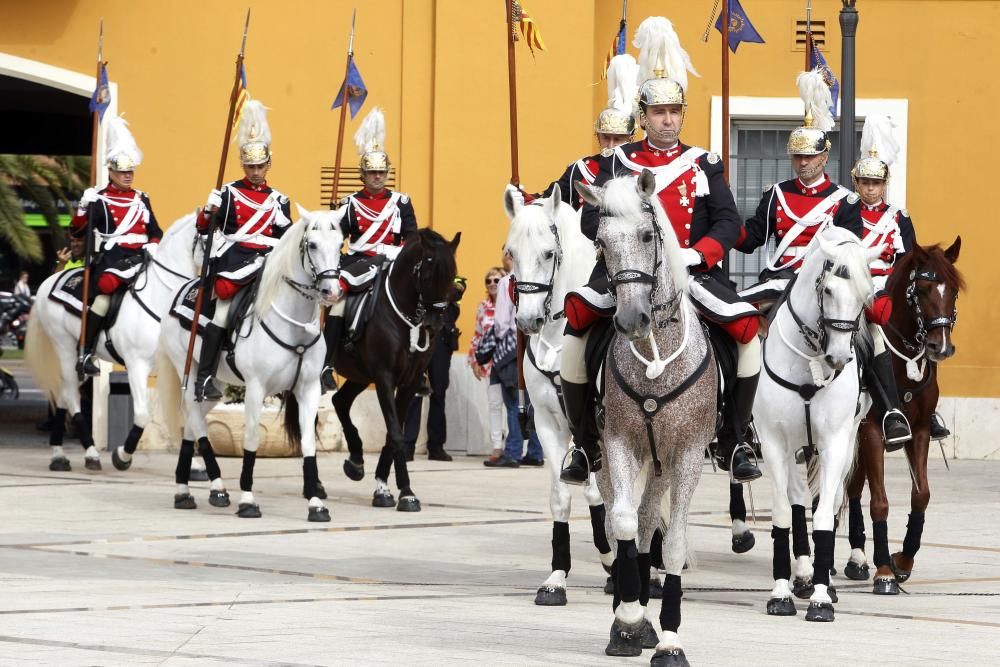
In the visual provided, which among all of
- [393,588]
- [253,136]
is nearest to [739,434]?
[393,588]

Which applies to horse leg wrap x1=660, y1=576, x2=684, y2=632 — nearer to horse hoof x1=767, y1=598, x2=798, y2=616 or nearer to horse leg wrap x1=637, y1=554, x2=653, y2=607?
horse leg wrap x1=637, y1=554, x2=653, y2=607

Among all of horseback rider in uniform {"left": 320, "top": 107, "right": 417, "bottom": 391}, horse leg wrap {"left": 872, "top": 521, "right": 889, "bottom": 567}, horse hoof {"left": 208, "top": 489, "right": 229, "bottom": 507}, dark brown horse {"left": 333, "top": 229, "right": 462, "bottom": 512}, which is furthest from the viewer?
horseback rider in uniform {"left": 320, "top": 107, "right": 417, "bottom": 391}

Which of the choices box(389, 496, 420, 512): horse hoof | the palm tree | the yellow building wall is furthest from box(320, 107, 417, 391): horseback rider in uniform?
the palm tree

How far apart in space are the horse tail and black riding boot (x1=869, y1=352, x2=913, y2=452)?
10.3m

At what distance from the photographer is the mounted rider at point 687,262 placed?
27.7 ft

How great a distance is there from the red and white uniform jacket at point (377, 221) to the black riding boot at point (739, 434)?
21.9ft

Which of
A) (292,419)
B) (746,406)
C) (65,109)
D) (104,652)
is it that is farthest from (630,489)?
(65,109)

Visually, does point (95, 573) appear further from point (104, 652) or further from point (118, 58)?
point (118, 58)

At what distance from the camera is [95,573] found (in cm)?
1074

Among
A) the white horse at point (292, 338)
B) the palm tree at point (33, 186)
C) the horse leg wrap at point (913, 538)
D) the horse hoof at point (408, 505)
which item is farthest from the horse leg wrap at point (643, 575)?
the palm tree at point (33, 186)

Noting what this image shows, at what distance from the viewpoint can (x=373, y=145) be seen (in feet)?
51.8

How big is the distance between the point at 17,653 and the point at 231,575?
2979 millimetres

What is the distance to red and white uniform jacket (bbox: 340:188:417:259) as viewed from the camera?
1527 cm

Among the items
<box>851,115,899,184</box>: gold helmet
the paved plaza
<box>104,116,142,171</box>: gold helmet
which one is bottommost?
the paved plaza
